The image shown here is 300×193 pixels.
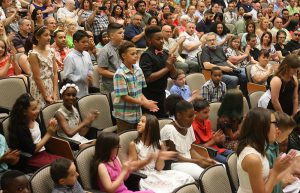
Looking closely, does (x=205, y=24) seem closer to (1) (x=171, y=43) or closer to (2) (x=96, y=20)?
(1) (x=171, y=43)

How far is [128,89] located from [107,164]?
899 mm

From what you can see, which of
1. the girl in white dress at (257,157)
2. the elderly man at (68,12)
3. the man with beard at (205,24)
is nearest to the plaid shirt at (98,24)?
the elderly man at (68,12)

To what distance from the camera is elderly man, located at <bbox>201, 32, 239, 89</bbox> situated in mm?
6930

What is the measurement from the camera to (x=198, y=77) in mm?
6355

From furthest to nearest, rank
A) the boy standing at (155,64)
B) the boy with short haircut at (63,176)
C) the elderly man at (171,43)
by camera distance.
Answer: the elderly man at (171,43) < the boy standing at (155,64) < the boy with short haircut at (63,176)

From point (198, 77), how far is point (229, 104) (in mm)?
1450

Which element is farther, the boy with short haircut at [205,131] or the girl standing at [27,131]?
the boy with short haircut at [205,131]

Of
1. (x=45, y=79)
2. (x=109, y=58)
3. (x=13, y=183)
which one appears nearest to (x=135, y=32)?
(x=109, y=58)

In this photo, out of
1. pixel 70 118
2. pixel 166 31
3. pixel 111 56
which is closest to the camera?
pixel 70 118

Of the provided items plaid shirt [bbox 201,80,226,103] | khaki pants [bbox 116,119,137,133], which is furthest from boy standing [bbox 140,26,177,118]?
plaid shirt [bbox 201,80,226,103]

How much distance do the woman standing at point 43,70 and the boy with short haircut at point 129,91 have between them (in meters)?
0.81

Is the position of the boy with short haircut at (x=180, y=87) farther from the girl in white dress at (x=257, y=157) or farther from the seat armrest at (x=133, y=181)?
the girl in white dress at (x=257, y=157)

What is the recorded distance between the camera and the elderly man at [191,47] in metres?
7.45

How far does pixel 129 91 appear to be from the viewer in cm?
438
